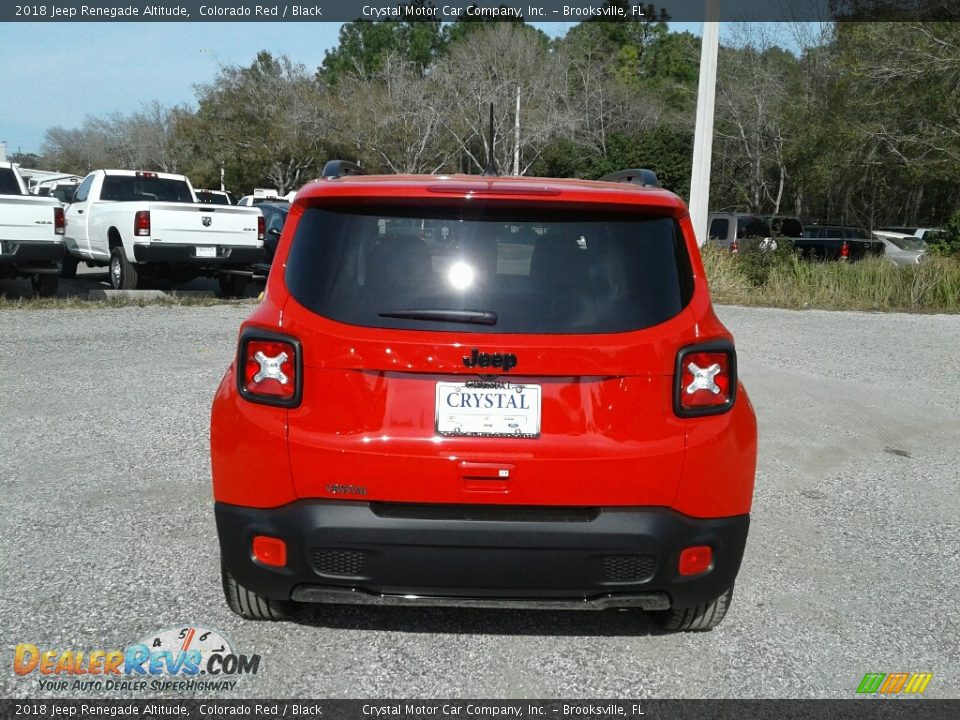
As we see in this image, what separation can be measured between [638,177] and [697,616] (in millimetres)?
1892

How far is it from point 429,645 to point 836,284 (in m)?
14.2

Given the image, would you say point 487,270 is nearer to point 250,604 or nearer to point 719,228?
point 250,604

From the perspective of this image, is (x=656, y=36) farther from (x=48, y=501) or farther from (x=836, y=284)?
(x=48, y=501)

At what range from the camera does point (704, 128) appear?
17.5 meters

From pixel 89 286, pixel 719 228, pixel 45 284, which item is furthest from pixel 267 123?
pixel 45 284

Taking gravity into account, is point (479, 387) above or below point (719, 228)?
above

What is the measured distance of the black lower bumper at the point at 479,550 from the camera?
2.93 meters

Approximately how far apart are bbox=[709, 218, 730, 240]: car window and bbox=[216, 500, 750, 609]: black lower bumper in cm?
2232

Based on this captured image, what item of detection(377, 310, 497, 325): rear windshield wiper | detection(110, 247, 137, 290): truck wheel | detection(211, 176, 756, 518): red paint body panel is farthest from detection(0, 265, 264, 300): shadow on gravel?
detection(377, 310, 497, 325): rear windshield wiper

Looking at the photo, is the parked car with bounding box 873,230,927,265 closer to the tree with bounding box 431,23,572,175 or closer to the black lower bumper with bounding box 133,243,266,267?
the black lower bumper with bounding box 133,243,266,267

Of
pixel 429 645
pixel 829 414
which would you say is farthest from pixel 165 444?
pixel 829 414

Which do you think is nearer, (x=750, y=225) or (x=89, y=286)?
(x=89, y=286)

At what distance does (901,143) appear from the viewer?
2309 centimetres

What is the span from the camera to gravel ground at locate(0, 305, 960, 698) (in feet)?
10.8
